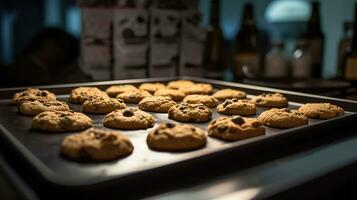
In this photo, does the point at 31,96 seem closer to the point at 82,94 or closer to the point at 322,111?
the point at 82,94

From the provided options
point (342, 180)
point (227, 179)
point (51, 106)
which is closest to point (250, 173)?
point (227, 179)

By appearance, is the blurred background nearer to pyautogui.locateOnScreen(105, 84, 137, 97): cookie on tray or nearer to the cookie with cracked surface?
pyautogui.locateOnScreen(105, 84, 137, 97): cookie on tray

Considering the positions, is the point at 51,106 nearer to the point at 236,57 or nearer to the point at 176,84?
the point at 176,84

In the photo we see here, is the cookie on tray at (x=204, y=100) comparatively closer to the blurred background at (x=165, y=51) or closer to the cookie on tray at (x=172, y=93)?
the cookie on tray at (x=172, y=93)

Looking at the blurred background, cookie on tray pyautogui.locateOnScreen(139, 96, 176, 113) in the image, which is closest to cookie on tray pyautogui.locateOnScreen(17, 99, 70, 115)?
cookie on tray pyautogui.locateOnScreen(139, 96, 176, 113)

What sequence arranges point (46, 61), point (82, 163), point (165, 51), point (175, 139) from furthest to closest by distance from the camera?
1. point (46, 61)
2. point (165, 51)
3. point (175, 139)
4. point (82, 163)

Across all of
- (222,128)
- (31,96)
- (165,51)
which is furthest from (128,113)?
(165,51)
